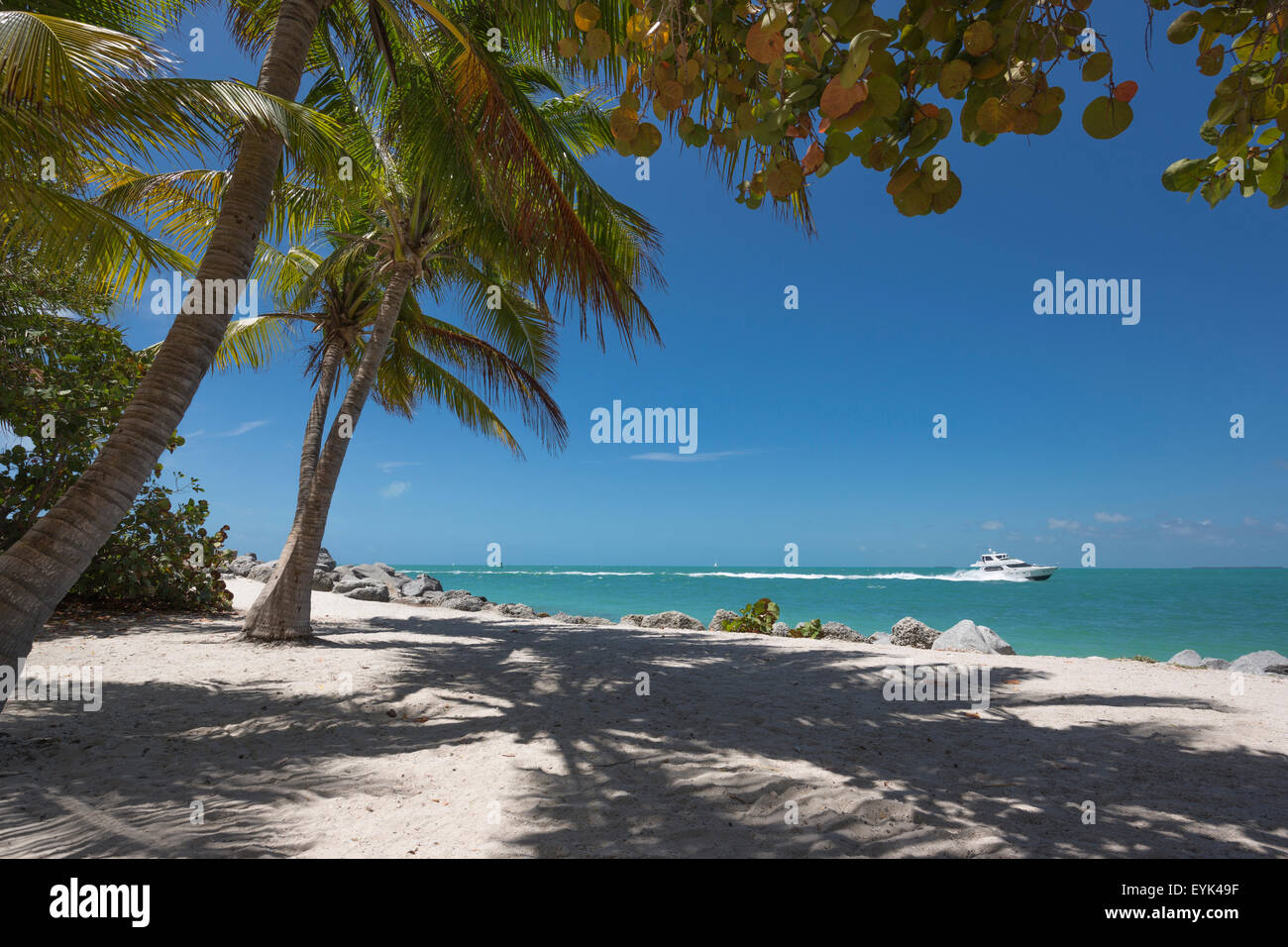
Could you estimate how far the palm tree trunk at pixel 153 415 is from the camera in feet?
11.5

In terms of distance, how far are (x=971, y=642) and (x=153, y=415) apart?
32.1 ft

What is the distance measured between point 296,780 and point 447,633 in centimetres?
575

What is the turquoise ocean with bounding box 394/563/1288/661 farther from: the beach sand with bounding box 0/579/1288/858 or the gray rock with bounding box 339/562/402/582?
the beach sand with bounding box 0/579/1288/858

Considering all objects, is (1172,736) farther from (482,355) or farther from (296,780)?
(482,355)

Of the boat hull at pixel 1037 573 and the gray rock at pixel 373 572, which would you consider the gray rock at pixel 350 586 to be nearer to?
the gray rock at pixel 373 572

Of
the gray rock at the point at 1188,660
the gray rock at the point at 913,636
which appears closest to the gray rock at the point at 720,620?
the gray rock at the point at 913,636

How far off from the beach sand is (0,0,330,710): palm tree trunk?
1.02m

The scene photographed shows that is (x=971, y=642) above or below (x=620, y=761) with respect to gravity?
below

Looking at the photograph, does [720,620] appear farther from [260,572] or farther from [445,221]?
[260,572]

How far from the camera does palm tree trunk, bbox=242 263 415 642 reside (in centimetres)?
759

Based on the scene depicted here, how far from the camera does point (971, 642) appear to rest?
8844 mm

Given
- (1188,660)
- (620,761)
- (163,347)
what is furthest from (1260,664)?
(163,347)
